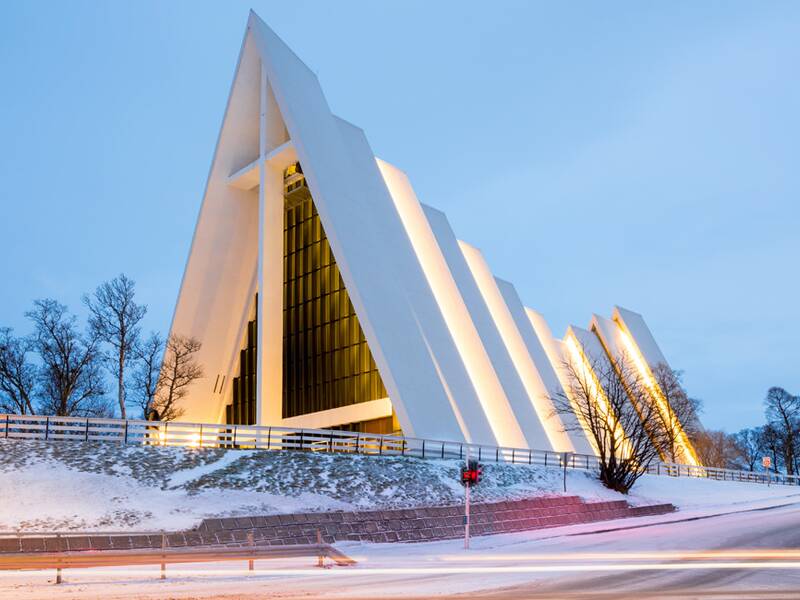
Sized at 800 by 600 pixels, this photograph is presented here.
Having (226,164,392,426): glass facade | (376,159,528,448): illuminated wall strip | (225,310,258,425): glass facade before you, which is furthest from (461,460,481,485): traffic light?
(225,310,258,425): glass facade

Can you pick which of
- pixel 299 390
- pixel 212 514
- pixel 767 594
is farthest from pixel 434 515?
pixel 299 390

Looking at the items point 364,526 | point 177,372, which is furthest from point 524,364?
point 364,526

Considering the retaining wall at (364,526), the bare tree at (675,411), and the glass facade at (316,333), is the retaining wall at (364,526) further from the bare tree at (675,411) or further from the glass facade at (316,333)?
the bare tree at (675,411)

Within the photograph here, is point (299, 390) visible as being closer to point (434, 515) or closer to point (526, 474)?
point (526, 474)

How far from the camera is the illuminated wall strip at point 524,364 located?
48094mm

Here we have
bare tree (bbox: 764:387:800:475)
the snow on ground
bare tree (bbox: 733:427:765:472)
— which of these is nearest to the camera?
the snow on ground

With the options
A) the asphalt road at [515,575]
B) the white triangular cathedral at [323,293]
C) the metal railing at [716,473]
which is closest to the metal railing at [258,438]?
the white triangular cathedral at [323,293]

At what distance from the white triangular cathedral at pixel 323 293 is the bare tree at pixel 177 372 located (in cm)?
99

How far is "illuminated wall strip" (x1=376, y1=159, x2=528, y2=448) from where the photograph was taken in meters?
39.1

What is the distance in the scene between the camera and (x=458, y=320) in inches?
1597

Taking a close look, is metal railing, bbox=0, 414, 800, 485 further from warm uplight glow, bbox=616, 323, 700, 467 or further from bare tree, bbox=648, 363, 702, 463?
warm uplight glow, bbox=616, 323, 700, 467

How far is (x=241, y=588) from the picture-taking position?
42.5 ft

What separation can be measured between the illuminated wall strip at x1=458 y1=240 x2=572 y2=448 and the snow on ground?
19.5 m

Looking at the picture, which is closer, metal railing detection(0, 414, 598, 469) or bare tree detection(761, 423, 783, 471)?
metal railing detection(0, 414, 598, 469)
